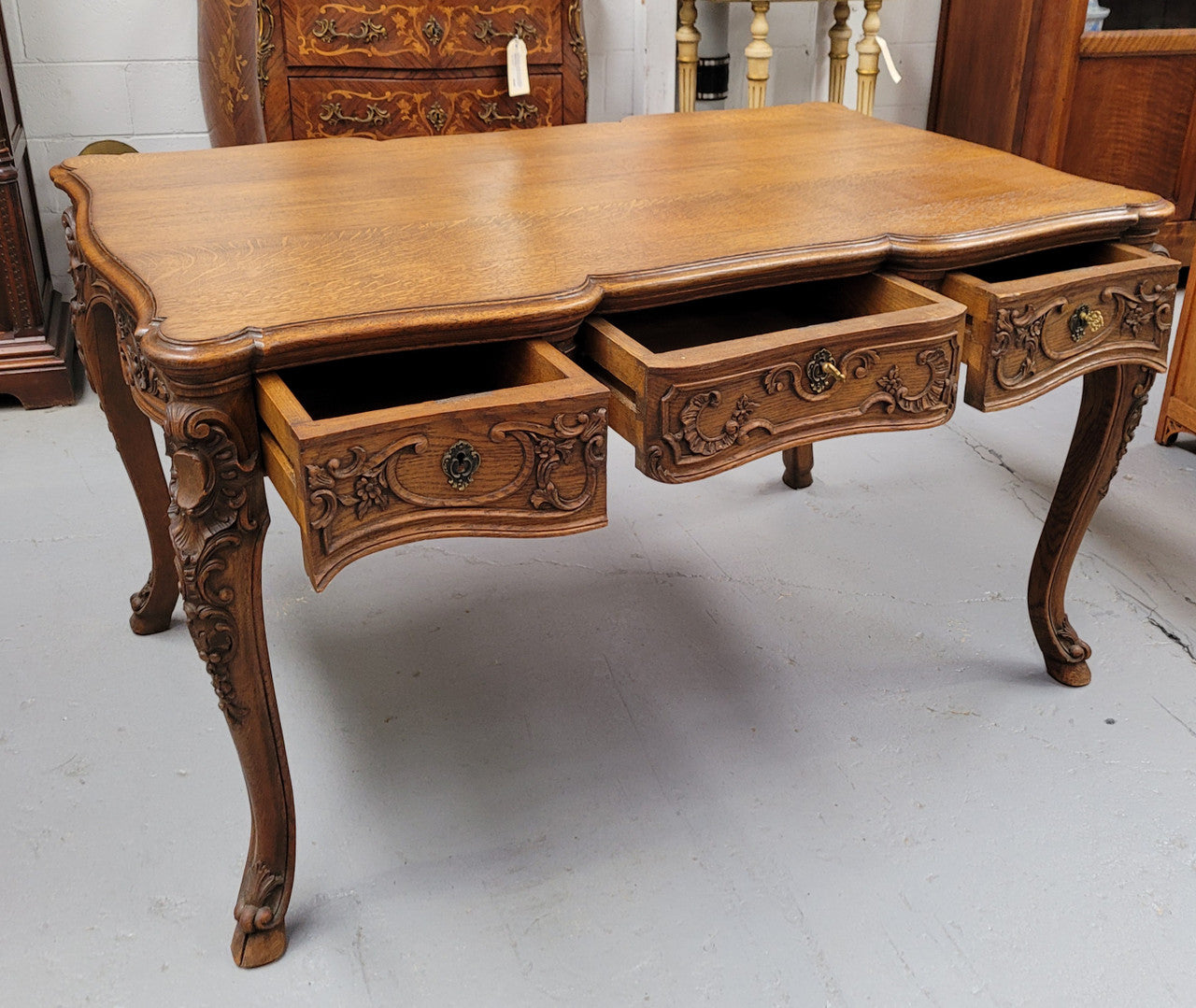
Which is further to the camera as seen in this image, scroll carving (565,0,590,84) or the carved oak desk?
scroll carving (565,0,590,84)

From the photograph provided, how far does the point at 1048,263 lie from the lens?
1.57 metres

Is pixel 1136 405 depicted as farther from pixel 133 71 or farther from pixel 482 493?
pixel 133 71

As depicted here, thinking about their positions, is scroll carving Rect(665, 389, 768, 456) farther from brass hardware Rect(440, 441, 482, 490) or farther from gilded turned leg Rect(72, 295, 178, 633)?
gilded turned leg Rect(72, 295, 178, 633)

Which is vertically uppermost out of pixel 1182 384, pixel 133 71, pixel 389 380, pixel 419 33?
pixel 419 33

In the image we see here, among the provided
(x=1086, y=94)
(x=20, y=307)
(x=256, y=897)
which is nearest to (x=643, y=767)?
(x=256, y=897)

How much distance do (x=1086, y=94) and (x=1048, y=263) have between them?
1.87 meters

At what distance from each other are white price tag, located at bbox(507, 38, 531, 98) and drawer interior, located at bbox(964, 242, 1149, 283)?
147cm

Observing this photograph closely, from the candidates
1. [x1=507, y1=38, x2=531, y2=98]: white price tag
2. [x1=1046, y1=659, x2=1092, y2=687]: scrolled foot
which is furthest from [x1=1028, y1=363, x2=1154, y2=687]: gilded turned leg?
[x1=507, y1=38, x2=531, y2=98]: white price tag

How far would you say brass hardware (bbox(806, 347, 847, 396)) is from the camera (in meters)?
1.19

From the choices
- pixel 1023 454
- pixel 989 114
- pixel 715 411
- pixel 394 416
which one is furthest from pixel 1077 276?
pixel 989 114

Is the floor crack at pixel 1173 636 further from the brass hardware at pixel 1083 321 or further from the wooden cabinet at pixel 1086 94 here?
the wooden cabinet at pixel 1086 94

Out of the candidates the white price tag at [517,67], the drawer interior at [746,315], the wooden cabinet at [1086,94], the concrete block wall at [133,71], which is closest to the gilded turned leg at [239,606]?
the drawer interior at [746,315]

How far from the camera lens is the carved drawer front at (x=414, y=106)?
269cm

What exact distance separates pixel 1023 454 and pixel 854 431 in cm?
128
